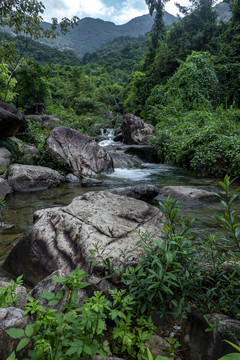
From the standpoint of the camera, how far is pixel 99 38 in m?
174

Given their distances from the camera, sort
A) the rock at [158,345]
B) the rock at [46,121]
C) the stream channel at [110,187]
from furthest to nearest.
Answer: the rock at [46,121] < the stream channel at [110,187] < the rock at [158,345]

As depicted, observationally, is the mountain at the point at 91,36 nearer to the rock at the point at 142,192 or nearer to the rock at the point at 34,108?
the rock at the point at 34,108

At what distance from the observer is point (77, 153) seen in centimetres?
896

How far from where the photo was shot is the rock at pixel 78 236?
2223mm

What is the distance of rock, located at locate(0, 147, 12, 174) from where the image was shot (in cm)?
700

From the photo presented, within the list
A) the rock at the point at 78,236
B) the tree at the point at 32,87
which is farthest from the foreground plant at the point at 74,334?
the tree at the point at 32,87

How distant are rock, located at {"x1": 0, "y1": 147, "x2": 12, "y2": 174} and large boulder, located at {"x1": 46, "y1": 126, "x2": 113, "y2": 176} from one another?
1.51m

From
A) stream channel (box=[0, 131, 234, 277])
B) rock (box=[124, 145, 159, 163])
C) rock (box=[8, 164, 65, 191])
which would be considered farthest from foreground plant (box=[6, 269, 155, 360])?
rock (box=[124, 145, 159, 163])

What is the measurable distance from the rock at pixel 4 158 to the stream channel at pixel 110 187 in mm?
1272

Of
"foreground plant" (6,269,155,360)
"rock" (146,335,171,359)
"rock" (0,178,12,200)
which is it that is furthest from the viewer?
"rock" (0,178,12,200)

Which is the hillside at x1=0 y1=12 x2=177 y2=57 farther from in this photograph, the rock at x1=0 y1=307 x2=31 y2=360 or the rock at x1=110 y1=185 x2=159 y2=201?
the rock at x1=0 y1=307 x2=31 y2=360

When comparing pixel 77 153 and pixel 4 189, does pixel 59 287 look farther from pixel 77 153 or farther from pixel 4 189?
pixel 77 153

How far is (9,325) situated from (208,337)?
1296 millimetres

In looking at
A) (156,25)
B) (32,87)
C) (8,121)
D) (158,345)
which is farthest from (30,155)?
(156,25)
